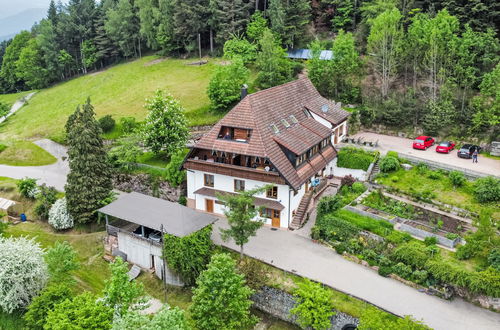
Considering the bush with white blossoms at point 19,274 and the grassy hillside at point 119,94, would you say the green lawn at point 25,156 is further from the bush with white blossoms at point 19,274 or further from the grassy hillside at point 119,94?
the bush with white blossoms at point 19,274

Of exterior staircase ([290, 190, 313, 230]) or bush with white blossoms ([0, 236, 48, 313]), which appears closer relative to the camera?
bush with white blossoms ([0, 236, 48, 313])

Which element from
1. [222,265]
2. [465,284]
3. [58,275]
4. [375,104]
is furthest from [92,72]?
[465,284]

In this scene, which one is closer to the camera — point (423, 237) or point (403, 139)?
point (423, 237)

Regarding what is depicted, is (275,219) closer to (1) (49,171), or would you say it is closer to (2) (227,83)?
(2) (227,83)

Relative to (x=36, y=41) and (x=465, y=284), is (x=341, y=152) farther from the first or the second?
(x=36, y=41)

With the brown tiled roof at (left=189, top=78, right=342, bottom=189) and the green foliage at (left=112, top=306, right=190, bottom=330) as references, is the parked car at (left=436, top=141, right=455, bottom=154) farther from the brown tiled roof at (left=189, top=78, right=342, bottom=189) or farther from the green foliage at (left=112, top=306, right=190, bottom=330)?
the green foliage at (left=112, top=306, right=190, bottom=330)

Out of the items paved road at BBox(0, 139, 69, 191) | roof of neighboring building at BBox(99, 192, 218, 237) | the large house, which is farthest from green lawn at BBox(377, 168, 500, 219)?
paved road at BBox(0, 139, 69, 191)

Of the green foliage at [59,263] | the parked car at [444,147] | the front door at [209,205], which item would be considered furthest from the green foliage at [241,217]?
the parked car at [444,147]
